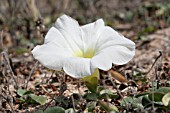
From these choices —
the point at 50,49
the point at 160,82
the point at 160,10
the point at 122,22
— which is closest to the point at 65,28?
the point at 50,49

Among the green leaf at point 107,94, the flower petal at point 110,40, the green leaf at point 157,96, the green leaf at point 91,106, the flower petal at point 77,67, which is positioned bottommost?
the green leaf at point 91,106

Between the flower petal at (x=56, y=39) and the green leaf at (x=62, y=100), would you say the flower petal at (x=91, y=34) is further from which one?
the green leaf at (x=62, y=100)

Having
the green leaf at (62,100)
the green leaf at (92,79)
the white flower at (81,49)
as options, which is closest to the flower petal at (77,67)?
the white flower at (81,49)

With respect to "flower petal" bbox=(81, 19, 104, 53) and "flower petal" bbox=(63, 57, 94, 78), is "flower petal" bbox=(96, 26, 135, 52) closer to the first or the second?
"flower petal" bbox=(81, 19, 104, 53)

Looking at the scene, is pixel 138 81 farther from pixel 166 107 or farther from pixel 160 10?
pixel 160 10

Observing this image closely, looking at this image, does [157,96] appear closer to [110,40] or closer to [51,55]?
[110,40]

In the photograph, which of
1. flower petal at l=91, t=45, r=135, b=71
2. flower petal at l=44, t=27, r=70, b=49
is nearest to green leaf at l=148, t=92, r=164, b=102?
flower petal at l=91, t=45, r=135, b=71

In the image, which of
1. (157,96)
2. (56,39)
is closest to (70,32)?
(56,39)
